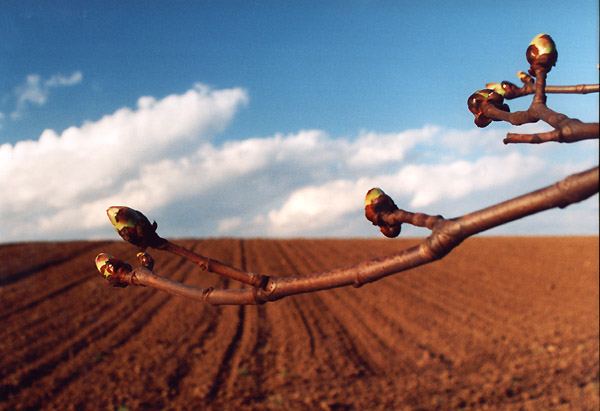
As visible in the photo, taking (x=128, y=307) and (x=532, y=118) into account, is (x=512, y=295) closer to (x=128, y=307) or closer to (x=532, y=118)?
(x=128, y=307)

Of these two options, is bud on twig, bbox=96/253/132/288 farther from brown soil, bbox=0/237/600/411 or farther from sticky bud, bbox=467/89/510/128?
brown soil, bbox=0/237/600/411

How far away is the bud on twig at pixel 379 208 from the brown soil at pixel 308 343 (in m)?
11.6

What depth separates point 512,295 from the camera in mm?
23062

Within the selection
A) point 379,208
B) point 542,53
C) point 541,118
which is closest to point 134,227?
point 379,208

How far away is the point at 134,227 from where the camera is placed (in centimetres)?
118

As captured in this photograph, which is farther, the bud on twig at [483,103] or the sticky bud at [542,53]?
the bud on twig at [483,103]

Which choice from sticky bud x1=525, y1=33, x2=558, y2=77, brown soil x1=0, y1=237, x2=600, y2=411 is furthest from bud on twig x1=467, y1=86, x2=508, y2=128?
brown soil x1=0, y1=237, x2=600, y2=411

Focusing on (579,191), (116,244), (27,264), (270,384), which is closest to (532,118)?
(579,191)

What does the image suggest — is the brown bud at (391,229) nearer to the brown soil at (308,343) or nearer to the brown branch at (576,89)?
the brown branch at (576,89)

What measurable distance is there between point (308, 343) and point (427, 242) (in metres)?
16.6

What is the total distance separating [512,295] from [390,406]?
13980 mm

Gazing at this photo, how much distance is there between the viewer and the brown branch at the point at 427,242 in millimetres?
792

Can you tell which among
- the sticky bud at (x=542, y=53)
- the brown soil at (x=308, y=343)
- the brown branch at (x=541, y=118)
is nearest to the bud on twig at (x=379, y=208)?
the brown branch at (x=541, y=118)

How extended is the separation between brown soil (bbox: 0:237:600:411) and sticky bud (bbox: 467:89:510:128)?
1138 cm
